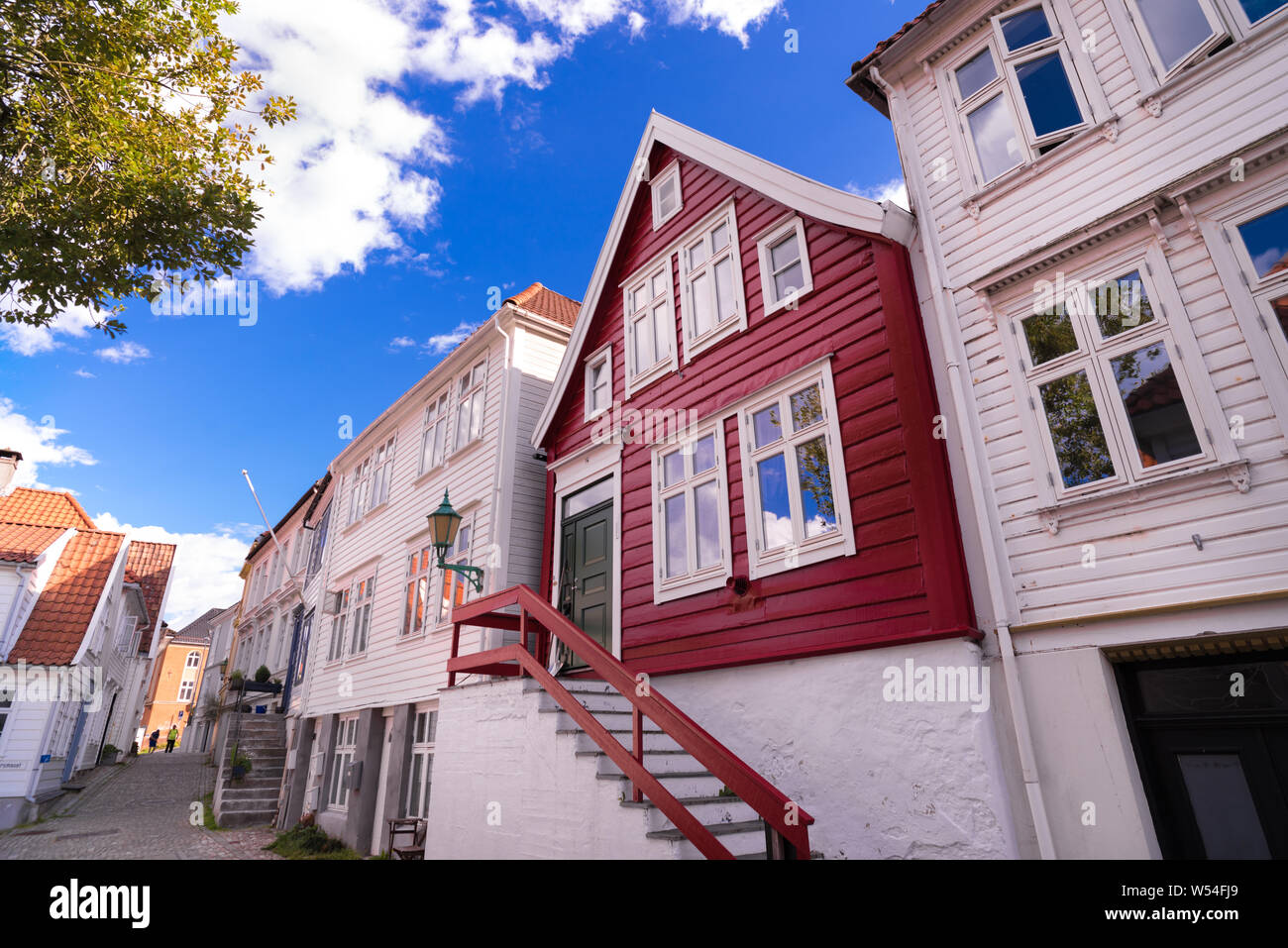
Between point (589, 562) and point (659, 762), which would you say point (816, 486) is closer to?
point (659, 762)

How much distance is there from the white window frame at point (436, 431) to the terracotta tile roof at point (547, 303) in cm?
278

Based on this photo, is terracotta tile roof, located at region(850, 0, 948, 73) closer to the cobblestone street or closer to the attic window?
the attic window

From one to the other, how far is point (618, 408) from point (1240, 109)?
25.0 feet

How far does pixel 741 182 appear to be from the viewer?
30.2 ft

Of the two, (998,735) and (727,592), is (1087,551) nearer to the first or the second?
(998,735)

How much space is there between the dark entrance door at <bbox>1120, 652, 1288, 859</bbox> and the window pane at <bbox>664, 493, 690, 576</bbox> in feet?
→ 15.9

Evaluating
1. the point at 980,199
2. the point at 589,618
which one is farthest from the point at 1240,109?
the point at 589,618

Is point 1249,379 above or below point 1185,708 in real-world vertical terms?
above

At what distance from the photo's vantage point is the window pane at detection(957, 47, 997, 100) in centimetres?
716

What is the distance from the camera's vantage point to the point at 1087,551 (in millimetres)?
5246

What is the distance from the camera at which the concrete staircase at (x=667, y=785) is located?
510 centimetres

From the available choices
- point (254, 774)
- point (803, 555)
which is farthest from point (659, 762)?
point (254, 774)

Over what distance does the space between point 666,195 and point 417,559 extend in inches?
346

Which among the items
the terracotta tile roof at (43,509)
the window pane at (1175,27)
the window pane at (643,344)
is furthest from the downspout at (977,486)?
the terracotta tile roof at (43,509)
